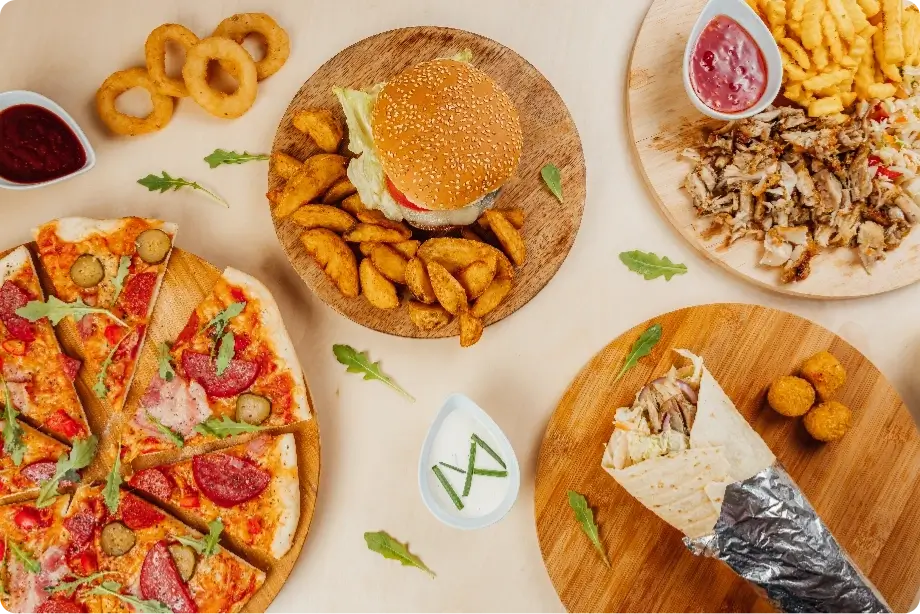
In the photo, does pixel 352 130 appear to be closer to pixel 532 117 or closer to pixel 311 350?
pixel 532 117

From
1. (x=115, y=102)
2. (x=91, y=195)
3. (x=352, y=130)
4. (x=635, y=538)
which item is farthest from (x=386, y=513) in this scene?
(x=115, y=102)

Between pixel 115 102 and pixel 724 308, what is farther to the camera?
pixel 115 102

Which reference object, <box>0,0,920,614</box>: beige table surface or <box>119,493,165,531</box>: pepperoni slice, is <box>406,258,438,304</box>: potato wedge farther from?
<box>119,493,165,531</box>: pepperoni slice

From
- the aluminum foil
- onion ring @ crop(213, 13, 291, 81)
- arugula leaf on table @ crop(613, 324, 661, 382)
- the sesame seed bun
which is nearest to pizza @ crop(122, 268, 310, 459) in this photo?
the sesame seed bun

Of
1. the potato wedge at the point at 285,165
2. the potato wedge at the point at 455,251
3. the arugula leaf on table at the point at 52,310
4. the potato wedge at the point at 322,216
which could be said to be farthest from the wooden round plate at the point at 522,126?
the arugula leaf on table at the point at 52,310

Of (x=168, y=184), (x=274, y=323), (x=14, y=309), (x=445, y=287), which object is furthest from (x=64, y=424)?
(x=445, y=287)

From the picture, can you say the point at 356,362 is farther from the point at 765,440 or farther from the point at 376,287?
the point at 765,440
